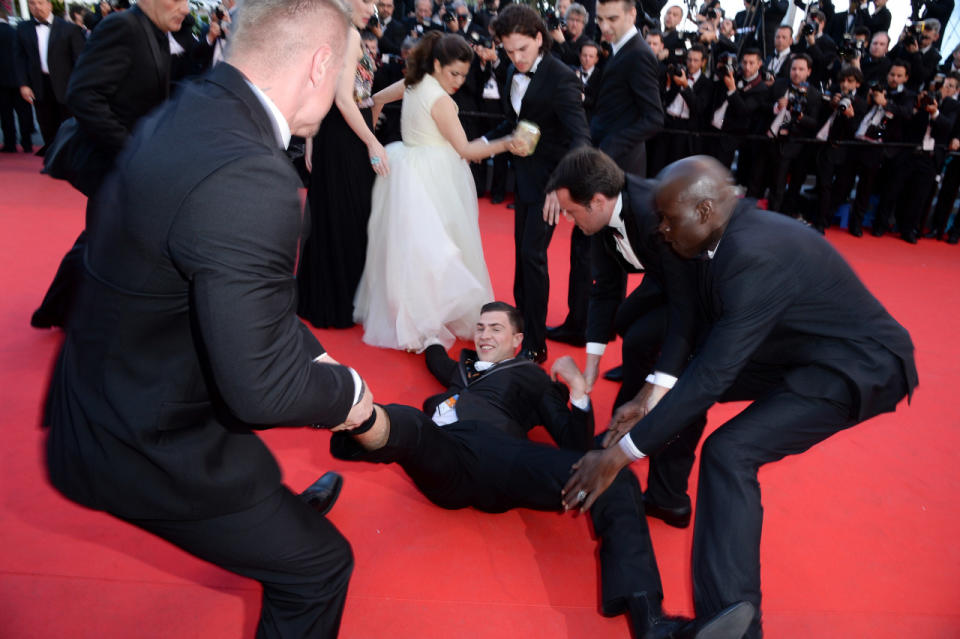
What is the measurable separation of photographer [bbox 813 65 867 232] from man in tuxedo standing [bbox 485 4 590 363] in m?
4.27

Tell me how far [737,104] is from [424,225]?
14.2 feet

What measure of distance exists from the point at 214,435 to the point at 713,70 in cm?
736

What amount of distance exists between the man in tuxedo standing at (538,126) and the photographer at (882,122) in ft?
15.0

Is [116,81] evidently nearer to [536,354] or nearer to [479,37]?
[536,354]

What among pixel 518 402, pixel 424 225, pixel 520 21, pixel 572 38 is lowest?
pixel 518 402

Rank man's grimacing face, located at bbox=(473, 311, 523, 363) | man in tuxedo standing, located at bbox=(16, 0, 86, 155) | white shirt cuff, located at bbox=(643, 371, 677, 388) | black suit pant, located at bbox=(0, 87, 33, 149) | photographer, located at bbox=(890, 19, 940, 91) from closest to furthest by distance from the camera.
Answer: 1. white shirt cuff, located at bbox=(643, 371, 677, 388)
2. man's grimacing face, located at bbox=(473, 311, 523, 363)
3. photographer, located at bbox=(890, 19, 940, 91)
4. man in tuxedo standing, located at bbox=(16, 0, 86, 155)
5. black suit pant, located at bbox=(0, 87, 33, 149)

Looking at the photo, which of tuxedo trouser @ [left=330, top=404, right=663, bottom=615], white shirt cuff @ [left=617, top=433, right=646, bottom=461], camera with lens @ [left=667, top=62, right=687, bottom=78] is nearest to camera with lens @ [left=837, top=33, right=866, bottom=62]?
camera with lens @ [left=667, top=62, right=687, bottom=78]

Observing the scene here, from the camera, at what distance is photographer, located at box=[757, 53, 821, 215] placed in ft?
20.5

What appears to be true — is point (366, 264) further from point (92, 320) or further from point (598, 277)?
point (92, 320)

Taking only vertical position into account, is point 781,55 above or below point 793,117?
above

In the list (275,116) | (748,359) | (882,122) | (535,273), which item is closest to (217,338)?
(275,116)

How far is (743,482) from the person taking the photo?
165cm

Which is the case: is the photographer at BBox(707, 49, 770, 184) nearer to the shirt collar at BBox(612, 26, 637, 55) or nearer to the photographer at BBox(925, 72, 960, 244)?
the photographer at BBox(925, 72, 960, 244)

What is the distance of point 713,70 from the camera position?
7.21 metres
